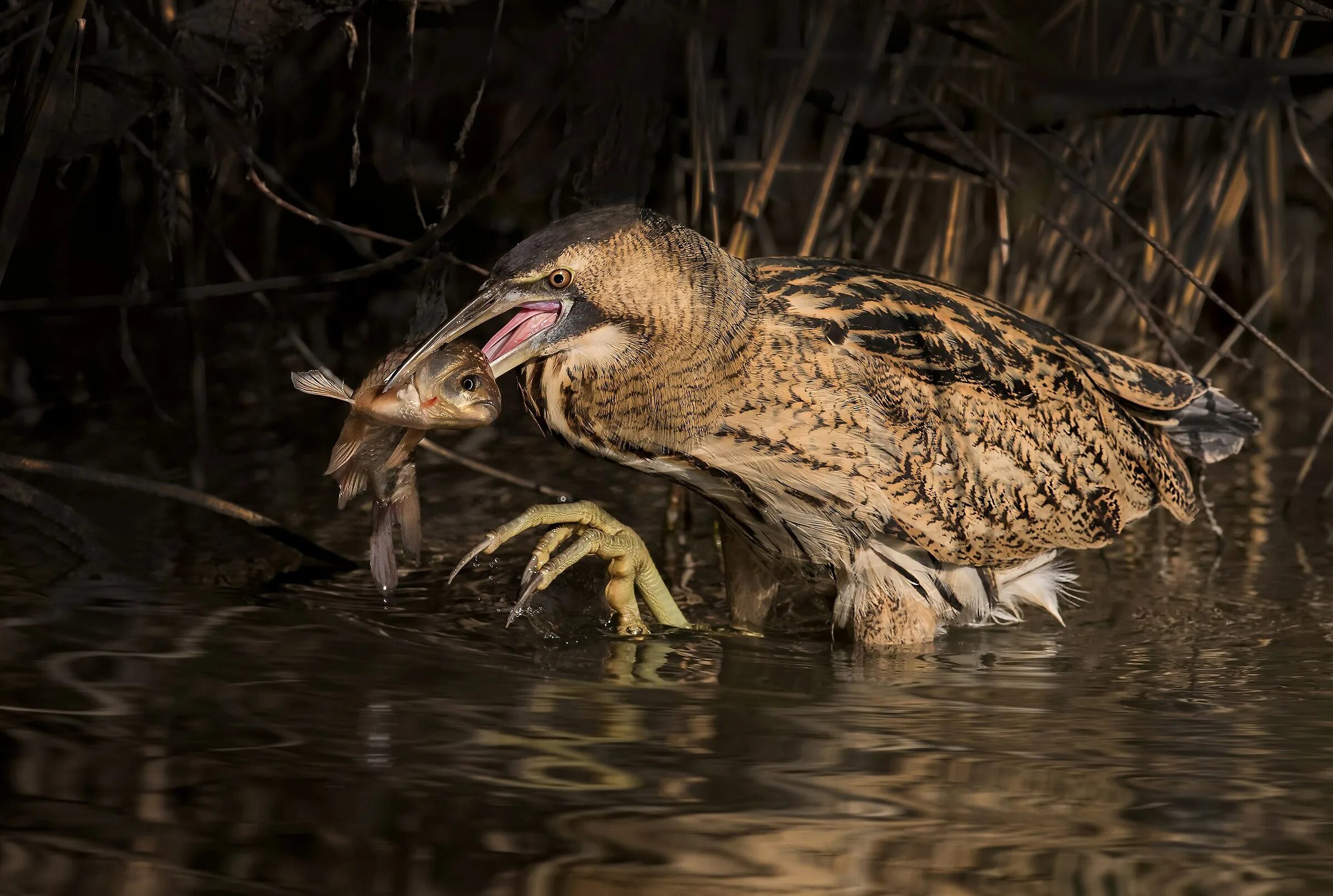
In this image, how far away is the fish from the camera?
10.8 ft

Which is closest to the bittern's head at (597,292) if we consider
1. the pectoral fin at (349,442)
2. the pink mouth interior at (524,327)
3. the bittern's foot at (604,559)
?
the pink mouth interior at (524,327)

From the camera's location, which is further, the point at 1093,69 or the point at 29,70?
the point at 1093,69

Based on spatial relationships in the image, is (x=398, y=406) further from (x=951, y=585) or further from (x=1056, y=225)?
(x=1056, y=225)

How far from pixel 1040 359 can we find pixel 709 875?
2.06m

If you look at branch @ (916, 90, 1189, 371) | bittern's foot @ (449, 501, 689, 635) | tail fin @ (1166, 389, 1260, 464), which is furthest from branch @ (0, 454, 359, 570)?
tail fin @ (1166, 389, 1260, 464)

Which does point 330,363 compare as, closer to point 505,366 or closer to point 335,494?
point 335,494

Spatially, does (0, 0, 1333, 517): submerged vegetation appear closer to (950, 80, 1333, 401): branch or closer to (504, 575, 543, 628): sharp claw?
(950, 80, 1333, 401): branch

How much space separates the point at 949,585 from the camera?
4.11 metres

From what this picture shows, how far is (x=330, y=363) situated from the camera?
6.23 metres

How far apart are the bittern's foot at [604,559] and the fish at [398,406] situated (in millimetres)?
342

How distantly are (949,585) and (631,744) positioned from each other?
→ 53.9 inches

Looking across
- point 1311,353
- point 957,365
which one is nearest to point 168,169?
point 957,365

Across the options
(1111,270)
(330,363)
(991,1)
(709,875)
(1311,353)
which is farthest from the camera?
(1311,353)

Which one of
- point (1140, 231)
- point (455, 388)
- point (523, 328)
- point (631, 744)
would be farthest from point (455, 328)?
point (1140, 231)
